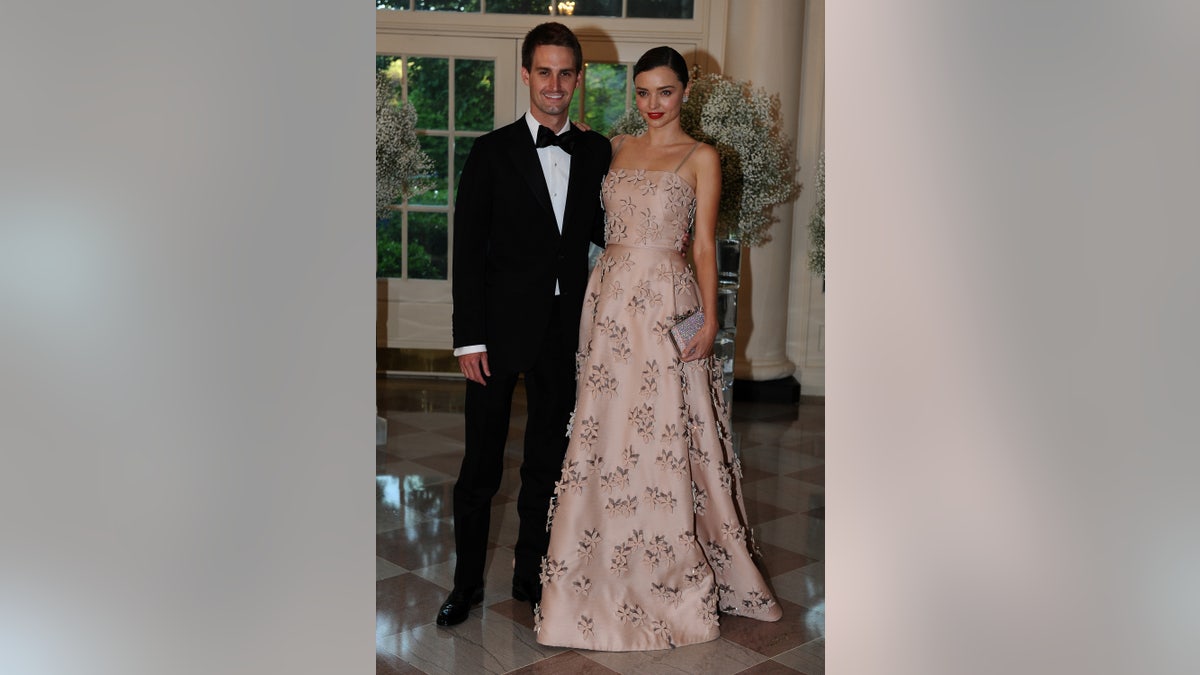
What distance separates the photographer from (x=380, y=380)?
286 inches

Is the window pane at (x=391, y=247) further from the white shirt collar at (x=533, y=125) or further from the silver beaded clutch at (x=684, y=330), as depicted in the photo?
the silver beaded clutch at (x=684, y=330)

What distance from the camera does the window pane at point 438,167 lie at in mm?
7363

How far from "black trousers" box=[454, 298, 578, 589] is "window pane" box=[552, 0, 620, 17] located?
4.62 meters

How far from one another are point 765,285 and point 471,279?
399 centimetres

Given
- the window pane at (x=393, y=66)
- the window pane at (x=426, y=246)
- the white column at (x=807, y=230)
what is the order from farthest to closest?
the window pane at (x=426, y=246)
the window pane at (x=393, y=66)
the white column at (x=807, y=230)

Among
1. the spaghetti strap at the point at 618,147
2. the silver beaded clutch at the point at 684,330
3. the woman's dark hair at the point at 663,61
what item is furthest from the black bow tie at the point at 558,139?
the silver beaded clutch at the point at 684,330

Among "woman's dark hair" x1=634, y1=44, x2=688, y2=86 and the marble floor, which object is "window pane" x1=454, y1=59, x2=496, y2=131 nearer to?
the marble floor

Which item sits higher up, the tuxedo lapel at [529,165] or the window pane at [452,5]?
the window pane at [452,5]

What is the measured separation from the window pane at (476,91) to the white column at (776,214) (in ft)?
5.57

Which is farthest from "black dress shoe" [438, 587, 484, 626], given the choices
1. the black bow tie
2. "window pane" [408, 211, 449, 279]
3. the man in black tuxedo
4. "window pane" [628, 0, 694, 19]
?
"window pane" [628, 0, 694, 19]
